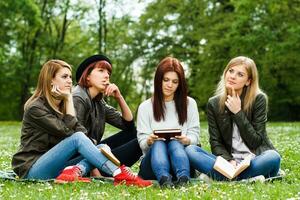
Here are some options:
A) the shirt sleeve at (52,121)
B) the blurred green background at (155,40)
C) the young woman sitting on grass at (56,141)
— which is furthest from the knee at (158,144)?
the blurred green background at (155,40)

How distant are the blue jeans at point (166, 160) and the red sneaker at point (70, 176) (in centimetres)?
87

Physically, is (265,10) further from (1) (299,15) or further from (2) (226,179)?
(2) (226,179)

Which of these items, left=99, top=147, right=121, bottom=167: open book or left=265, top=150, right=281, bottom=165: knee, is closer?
left=99, top=147, right=121, bottom=167: open book

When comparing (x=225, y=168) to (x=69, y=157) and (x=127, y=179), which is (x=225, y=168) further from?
(x=69, y=157)

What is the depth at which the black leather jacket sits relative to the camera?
7.72m

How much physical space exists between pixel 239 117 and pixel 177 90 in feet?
3.27

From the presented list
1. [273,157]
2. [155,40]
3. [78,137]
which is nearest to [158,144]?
[78,137]

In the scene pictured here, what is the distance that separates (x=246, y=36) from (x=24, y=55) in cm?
2216

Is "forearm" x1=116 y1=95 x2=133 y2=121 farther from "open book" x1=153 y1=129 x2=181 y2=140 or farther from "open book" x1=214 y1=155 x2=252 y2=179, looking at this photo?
"open book" x1=214 y1=155 x2=252 y2=179

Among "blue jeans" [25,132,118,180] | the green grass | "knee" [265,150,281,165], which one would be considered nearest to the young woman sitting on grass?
"blue jeans" [25,132,118,180]

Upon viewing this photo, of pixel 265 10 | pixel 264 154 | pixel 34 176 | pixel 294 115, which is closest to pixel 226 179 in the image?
pixel 264 154

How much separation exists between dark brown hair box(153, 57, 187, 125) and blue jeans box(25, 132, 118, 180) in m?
1.10

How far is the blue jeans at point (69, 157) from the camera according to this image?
7.05 meters

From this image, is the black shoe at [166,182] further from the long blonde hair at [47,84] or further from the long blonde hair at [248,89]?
the long blonde hair at [47,84]
